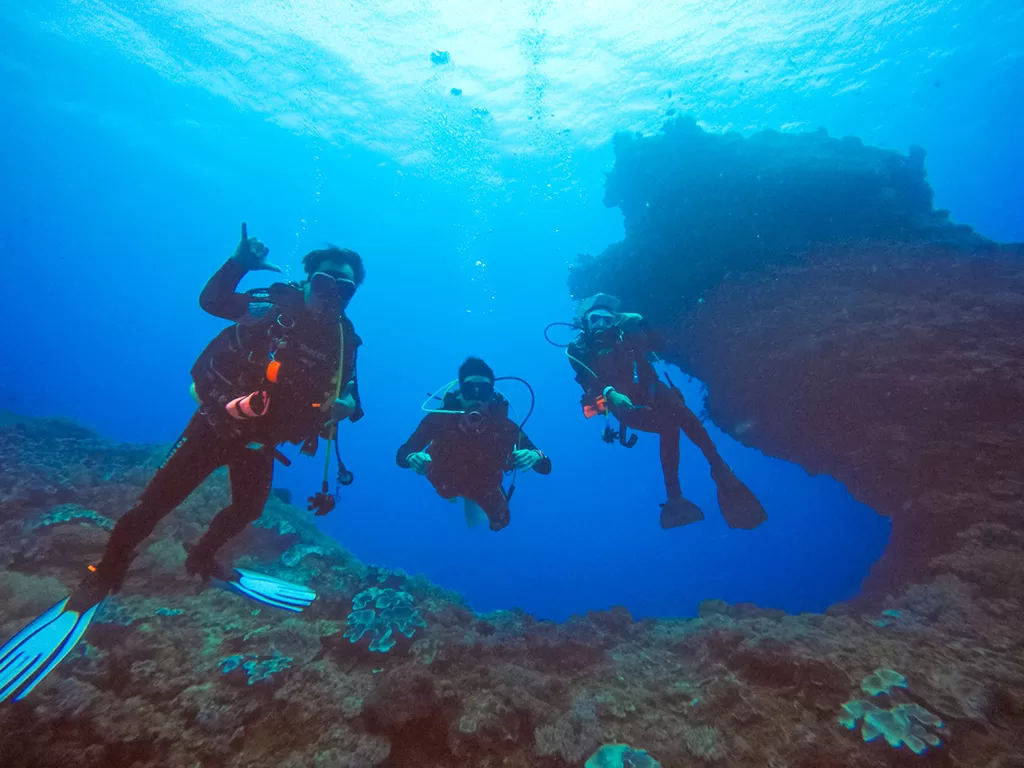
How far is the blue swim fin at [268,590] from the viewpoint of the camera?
4427 millimetres

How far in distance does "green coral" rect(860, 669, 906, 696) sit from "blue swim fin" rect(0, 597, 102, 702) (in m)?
6.05

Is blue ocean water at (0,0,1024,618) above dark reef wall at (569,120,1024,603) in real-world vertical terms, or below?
above

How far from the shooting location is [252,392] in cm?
391

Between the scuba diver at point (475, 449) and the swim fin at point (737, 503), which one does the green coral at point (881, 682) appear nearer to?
the scuba diver at point (475, 449)

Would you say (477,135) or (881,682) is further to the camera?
(477,135)

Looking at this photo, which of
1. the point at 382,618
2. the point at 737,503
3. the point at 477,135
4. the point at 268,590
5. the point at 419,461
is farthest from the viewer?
the point at 477,135

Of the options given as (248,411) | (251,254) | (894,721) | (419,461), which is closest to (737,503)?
(894,721)

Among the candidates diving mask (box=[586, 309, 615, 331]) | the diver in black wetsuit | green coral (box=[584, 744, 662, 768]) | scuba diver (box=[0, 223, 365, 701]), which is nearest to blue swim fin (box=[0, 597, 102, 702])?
scuba diver (box=[0, 223, 365, 701])

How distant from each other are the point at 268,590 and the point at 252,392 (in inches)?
88.6

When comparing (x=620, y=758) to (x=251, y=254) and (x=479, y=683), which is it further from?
(x=251, y=254)

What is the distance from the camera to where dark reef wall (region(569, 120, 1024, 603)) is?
6.31m

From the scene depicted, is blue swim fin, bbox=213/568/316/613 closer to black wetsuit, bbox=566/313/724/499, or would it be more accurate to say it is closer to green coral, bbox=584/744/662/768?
green coral, bbox=584/744/662/768

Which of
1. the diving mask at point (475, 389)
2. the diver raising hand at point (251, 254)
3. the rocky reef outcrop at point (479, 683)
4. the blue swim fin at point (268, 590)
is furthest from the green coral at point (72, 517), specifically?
the diving mask at point (475, 389)

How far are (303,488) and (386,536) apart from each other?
23887 millimetres
